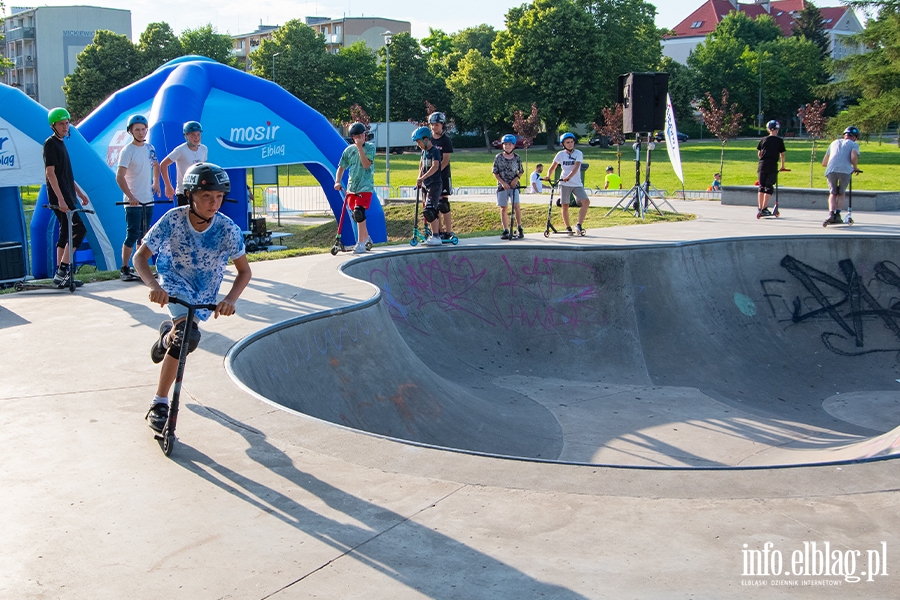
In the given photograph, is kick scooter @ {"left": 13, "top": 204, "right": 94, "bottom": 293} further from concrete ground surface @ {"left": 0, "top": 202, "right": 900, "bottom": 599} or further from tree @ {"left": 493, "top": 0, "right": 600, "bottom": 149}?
tree @ {"left": 493, "top": 0, "right": 600, "bottom": 149}

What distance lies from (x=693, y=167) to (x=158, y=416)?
46.6 metres

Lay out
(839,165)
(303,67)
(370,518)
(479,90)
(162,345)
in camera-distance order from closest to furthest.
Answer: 1. (370,518)
2. (162,345)
3. (839,165)
4. (479,90)
5. (303,67)

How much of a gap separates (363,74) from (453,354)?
69429 mm

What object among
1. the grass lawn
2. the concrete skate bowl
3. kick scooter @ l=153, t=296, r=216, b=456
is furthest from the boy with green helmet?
the grass lawn

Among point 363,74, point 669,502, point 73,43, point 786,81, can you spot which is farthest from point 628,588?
point 73,43

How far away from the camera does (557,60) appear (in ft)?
216

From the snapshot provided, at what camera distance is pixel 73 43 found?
3907 inches

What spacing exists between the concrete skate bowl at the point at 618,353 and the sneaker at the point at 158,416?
149 cm

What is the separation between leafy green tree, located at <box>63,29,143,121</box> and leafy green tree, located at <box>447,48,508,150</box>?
28169 mm

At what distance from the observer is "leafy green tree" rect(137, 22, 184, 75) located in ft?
238

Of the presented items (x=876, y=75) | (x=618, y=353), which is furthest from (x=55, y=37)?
(x=618, y=353)

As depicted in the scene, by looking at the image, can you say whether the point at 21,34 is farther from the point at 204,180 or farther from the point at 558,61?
the point at 204,180

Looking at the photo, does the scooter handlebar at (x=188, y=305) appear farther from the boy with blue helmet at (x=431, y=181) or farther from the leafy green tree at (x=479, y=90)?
the leafy green tree at (x=479, y=90)

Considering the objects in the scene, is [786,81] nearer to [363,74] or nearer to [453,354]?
[363,74]
